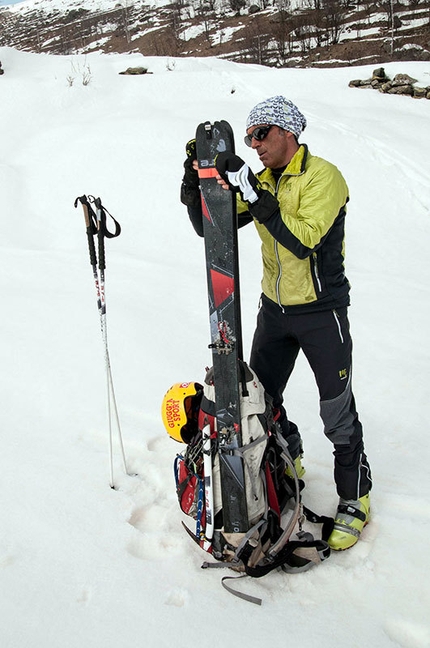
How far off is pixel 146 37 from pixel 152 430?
3567 centimetres

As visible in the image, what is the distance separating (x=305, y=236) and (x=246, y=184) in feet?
0.92

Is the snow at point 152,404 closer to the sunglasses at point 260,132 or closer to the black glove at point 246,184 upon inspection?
the black glove at point 246,184

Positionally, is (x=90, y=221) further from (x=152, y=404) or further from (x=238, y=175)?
(x=152, y=404)

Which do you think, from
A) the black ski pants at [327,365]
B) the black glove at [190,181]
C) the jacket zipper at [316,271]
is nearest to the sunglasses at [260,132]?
the black glove at [190,181]

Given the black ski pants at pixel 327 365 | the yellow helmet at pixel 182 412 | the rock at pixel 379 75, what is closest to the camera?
the black ski pants at pixel 327 365

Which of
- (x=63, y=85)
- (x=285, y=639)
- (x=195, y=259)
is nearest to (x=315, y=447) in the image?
(x=285, y=639)

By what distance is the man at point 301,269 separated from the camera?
174cm

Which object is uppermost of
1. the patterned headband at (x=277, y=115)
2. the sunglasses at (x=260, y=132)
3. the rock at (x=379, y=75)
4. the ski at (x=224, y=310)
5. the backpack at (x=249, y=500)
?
the rock at (x=379, y=75)

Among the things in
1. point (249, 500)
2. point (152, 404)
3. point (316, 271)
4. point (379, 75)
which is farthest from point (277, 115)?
point (379, 75)

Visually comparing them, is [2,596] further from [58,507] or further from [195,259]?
[195,259]

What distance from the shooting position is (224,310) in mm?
1945

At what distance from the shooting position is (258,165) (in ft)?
26.7

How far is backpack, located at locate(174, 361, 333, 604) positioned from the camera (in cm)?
199

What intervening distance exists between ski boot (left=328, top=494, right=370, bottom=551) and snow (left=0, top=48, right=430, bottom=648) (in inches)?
A: 2.3
